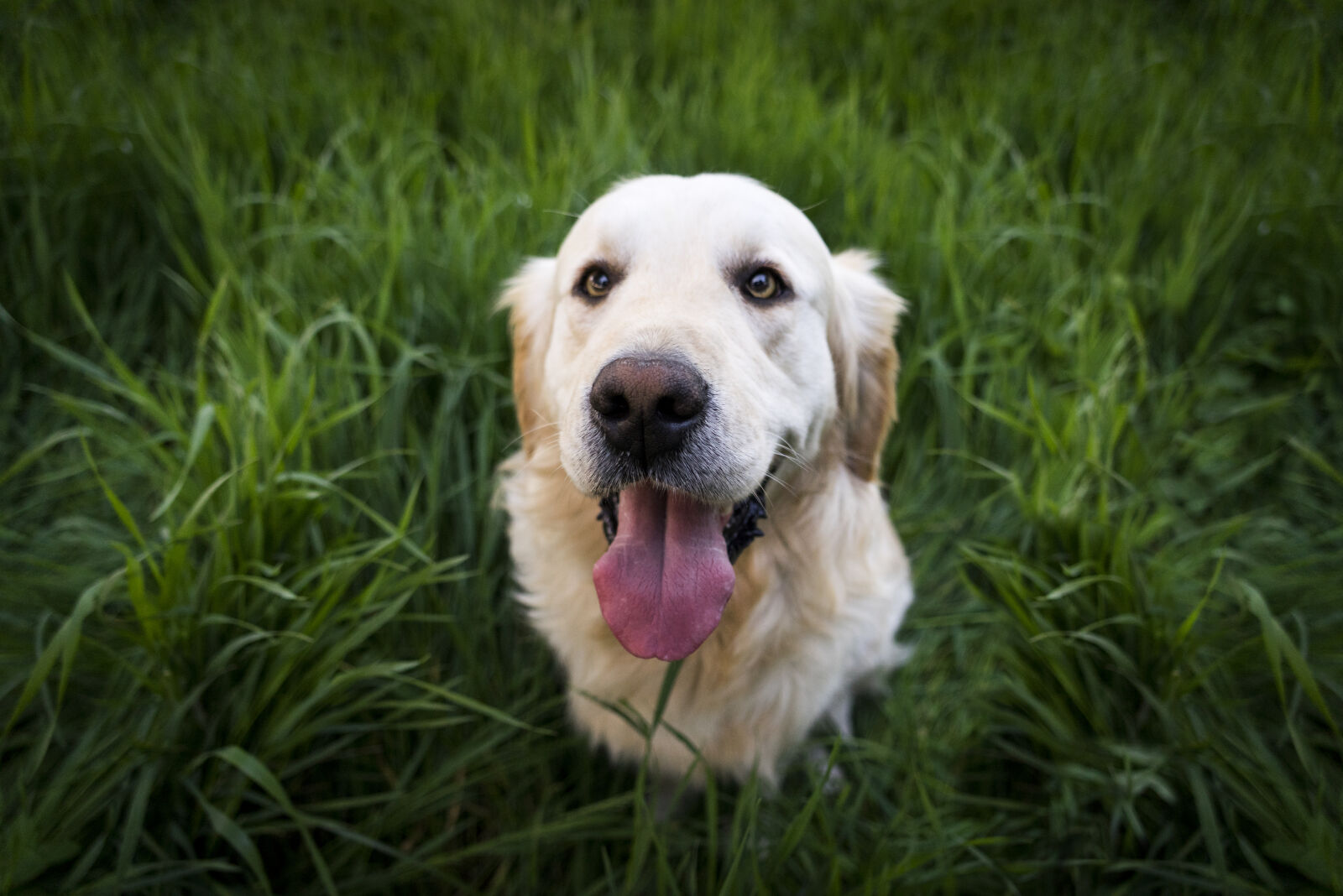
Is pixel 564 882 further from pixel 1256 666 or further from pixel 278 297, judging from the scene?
pixel 278 297

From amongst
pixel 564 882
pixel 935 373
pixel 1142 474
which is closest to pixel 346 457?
pixel 564 882

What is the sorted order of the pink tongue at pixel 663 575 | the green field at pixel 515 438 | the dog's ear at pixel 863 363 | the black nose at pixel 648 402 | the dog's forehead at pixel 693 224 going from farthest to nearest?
1. the dog's ear at pixel 863 363
2. the green field at pixel 515 438
3. the dog's forehead at pixel 693 224
4. the pink tongue at pixel 663 575
5. the black nose at pixel 648 402

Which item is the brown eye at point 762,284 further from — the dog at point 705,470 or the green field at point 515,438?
the green field at point 515,438

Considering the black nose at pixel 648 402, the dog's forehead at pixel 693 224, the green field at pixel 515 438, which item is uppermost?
the dog's forehead at pixel 693 224

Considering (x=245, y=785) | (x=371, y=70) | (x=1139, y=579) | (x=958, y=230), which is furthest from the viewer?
(x=371, y=70)

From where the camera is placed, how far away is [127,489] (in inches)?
93.6

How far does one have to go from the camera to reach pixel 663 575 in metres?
1.59

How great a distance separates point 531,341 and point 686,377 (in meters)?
0.85

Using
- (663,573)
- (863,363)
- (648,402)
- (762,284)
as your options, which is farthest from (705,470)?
(863,363)

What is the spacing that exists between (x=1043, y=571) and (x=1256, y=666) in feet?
1.79

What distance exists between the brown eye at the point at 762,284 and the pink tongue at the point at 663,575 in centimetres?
50

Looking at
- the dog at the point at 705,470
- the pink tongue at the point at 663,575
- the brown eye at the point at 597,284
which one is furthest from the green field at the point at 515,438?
the brown eye at the point at 597,284

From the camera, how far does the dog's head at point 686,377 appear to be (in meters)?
1.40

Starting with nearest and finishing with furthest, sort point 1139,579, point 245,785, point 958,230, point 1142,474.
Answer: point 245,785
point 1139,579
point 1142,474
point 958,230
